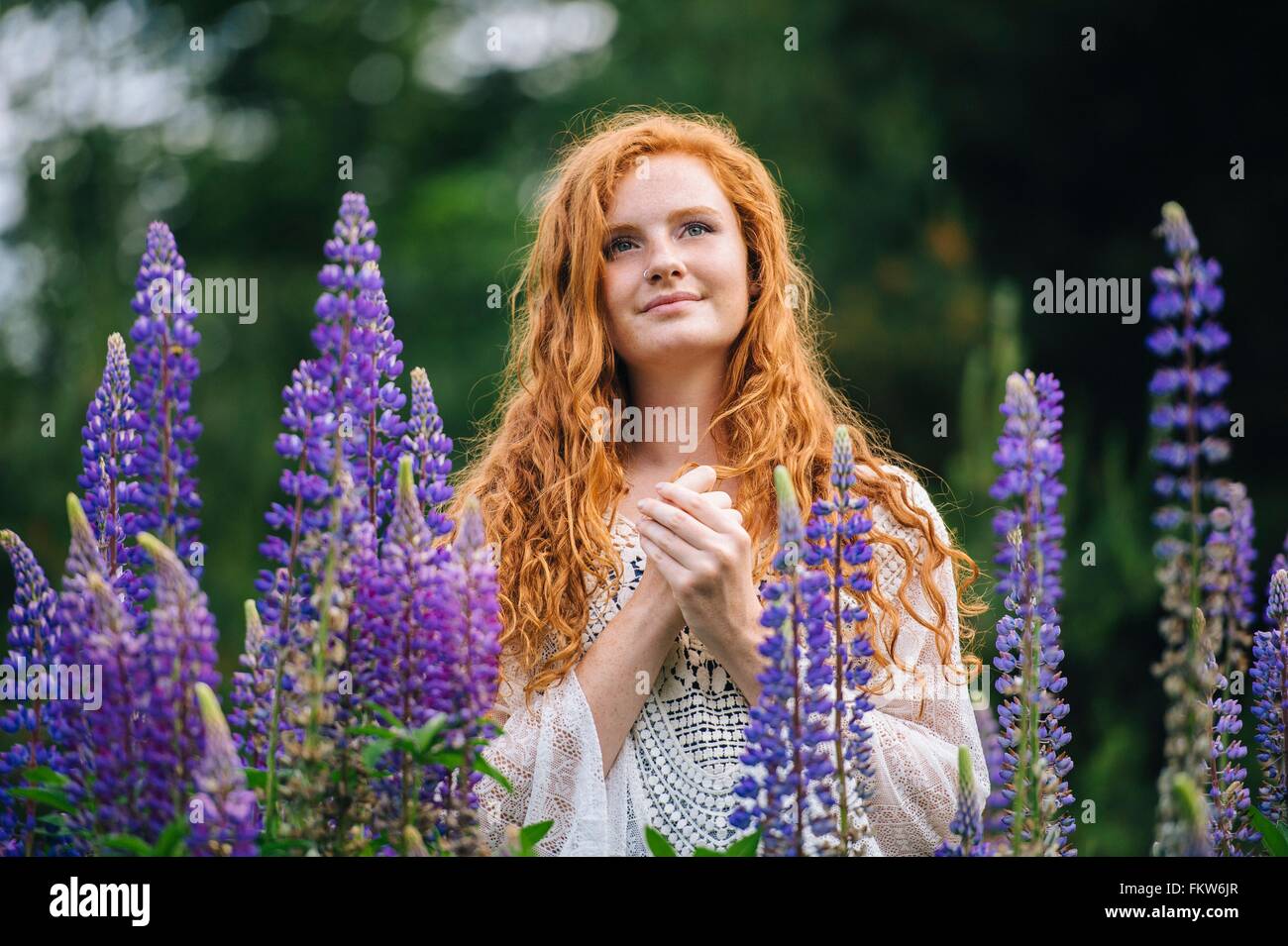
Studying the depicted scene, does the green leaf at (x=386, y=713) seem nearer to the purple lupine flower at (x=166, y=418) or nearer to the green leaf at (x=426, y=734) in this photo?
the green leaf at (x=426, y=734)

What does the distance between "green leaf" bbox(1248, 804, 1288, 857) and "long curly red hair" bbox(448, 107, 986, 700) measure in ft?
3.33

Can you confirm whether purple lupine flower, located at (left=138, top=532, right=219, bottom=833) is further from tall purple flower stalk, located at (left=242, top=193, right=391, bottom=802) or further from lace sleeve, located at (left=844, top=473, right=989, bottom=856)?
lace sleeve, located at (left=844, top=473, right=989, bottom=856)

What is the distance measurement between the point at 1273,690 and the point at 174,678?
4.90 ft

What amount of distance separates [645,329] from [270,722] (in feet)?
5.05

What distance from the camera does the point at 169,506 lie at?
1.58 m

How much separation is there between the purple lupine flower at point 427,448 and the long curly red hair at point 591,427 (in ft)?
2.74

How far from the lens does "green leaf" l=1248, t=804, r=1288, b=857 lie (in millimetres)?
1732

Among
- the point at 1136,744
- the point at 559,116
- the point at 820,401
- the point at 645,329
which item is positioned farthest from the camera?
the point at 559,116

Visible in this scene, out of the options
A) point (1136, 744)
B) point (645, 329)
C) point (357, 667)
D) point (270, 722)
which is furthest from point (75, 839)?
point (1136, 744)

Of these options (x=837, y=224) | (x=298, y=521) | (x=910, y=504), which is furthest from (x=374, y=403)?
(x=837, y=224)

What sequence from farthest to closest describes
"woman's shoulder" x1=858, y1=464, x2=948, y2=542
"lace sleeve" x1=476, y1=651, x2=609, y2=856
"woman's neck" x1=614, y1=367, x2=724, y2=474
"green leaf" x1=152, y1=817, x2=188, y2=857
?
"woman's neck" x1=614, y1=367, x2=724, y2=474 < "woman's shoulder" x1=858, y1=464, x2=948, y2=542 < "lace sleeve" x1=476, y1=651, x2=609, y2=856 < "green leaf" x1=152, y1=817, x2=188, y2=857

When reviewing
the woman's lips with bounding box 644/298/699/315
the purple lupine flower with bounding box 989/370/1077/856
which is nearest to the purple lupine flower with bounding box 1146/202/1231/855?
the purple lupine flower with bounding box 989/370/1077/856

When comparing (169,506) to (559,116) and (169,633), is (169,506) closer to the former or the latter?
(169,633)

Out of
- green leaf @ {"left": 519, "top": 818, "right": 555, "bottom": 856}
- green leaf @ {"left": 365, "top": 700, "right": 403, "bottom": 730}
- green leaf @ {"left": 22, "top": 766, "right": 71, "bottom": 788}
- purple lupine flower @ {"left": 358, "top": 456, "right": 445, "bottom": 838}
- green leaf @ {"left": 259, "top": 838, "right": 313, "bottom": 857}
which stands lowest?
green leaf @ {"left": 519, "top": 818, "right": 555, "bottom": 856}
